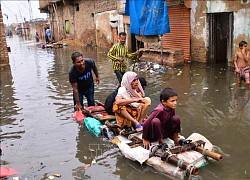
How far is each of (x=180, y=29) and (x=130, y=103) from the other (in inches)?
346

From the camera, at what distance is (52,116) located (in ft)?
22.1

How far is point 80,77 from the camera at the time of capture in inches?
239

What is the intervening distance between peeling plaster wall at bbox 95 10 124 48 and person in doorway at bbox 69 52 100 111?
1361cm

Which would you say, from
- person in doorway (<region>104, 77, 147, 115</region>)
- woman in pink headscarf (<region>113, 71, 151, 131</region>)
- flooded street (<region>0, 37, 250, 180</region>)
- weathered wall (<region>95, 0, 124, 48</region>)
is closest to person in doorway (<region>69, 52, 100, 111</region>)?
flooded street (<region>0, 37, 250, 180</region>)

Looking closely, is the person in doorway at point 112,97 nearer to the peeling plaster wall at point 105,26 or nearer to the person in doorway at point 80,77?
the person in doorway at point 80,77

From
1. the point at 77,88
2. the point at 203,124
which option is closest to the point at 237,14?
the point at 203,124

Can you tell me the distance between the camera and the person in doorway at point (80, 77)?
5732 millimetres

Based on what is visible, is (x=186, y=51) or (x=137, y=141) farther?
(x=186, y=51)

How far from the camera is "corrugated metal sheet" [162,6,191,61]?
12453mm

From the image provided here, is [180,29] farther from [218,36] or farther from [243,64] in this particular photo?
[243,64]

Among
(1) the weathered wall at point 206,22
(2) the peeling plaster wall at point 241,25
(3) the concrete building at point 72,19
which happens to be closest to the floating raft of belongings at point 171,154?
(2) the peeling plaster wall at point 241,25

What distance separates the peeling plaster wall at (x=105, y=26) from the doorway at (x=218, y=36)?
28.7 feet

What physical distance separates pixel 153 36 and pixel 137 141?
720cm

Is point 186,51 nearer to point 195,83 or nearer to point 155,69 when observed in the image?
point 155,69
